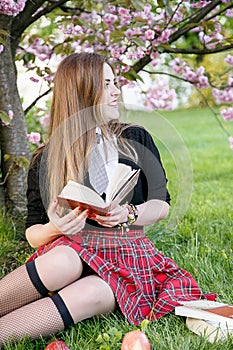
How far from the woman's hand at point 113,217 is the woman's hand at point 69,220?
0.13ft

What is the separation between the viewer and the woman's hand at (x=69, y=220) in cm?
187

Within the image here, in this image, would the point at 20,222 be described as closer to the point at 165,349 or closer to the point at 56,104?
the point at 56,104

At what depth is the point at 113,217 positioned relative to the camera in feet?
6.09

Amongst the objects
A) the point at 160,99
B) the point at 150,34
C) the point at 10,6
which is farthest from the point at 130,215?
the point at 160,99

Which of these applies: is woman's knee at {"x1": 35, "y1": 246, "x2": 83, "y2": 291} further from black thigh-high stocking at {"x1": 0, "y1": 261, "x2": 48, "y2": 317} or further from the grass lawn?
the grass lawn

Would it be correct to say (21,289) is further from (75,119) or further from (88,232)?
(75,119)

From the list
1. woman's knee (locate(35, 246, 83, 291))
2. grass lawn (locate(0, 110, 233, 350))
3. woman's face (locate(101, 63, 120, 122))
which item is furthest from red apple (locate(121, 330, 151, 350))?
woman's face (locate(101, 63, 120, 122))

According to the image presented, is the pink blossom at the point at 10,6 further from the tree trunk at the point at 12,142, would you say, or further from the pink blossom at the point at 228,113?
the pink blossom at the point at 228,113

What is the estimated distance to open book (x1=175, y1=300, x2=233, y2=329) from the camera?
1.69m

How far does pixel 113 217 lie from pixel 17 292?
1.20 feet

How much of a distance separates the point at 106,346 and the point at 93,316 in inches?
10.8

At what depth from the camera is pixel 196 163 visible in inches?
217

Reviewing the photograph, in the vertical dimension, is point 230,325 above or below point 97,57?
below

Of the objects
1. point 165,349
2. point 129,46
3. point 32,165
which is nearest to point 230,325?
point 165,349
